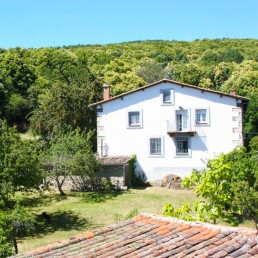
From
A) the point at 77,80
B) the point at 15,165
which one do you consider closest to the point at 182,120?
the point at 15,165

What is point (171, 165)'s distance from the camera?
3278 cm

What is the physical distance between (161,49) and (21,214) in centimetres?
10643

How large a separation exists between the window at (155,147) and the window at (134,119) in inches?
64.5

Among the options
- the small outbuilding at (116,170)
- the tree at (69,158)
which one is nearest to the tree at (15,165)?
the tree at (69,158)

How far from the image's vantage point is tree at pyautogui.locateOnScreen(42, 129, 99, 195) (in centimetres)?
2803

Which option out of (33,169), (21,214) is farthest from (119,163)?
(21,214)

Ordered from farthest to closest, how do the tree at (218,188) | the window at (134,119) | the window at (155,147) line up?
the window at (134,119) < the window at (155,147) < the tree at (218,188)

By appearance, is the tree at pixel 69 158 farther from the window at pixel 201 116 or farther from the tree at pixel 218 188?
the tree at pixel 218 188

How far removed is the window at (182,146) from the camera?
32.5 metres

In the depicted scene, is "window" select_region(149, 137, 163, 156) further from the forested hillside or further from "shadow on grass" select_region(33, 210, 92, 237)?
"shadow on grass" select_region(33, 210, 92, 237)

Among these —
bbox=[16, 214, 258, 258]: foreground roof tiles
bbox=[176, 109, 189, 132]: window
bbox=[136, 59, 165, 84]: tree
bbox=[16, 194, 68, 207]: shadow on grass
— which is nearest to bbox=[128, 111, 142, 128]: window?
bbox=[176, 109, 189, 132]: window

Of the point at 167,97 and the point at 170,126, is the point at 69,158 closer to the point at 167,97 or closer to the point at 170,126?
the point at 170,126

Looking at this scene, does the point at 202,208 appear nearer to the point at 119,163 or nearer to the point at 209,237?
the point at 209,237

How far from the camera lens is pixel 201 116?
3231 centimetres
